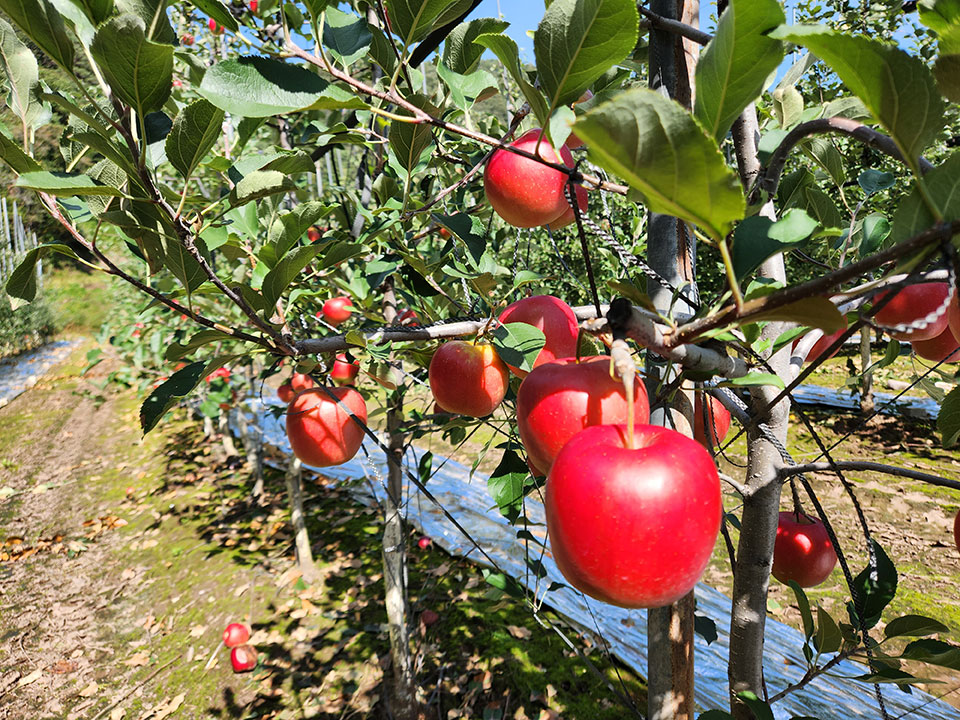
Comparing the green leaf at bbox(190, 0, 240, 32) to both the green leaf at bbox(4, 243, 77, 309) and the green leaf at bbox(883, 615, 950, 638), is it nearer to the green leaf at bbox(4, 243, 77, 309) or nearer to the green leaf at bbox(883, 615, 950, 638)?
the green leaf at bbox(4, 243, 77, 309)

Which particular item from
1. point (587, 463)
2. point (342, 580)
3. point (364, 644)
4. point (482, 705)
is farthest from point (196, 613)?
point (587, 463)

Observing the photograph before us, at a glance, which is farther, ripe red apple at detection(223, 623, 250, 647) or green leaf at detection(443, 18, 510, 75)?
ripe red apple at detection(223, 623, 250, 647)

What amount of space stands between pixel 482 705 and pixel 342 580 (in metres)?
1.07

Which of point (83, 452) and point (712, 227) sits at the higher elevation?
point (712, 227)

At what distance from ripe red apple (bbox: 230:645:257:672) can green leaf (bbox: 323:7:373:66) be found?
2.23 meters

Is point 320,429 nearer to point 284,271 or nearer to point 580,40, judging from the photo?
point 284,271

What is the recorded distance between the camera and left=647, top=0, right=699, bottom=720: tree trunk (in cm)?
60

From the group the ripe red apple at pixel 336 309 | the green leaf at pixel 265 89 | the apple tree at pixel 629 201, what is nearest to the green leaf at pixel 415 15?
the apple tree at pixel 629 201

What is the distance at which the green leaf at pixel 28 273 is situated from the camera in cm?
57

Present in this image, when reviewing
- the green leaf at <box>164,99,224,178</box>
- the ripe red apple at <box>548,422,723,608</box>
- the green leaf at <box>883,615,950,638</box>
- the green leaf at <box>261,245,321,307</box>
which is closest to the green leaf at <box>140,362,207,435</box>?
the green leaf at <box>261,245,321,307</box>

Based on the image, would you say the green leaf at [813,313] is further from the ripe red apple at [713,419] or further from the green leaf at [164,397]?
the green leaf at [164,397]

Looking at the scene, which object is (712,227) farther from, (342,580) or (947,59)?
(342,580)

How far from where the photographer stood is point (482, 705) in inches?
73.3

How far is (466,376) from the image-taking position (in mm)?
704
